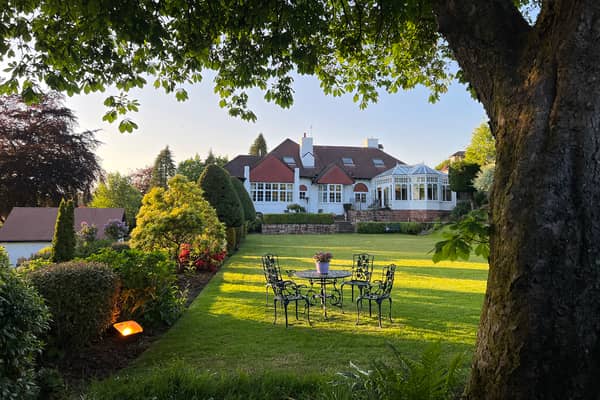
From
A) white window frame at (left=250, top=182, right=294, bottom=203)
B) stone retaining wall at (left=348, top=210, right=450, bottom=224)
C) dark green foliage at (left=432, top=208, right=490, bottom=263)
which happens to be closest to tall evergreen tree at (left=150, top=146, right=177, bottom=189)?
white window frame at (left=250, top=182, right=294, bottom=203)

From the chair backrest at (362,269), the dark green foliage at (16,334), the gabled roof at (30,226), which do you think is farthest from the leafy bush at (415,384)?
the gabled roof at (30,226)

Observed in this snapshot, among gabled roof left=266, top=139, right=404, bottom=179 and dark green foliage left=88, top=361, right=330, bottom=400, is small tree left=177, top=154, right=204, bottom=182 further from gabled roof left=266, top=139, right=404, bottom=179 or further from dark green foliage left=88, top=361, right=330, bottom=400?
dark green foliage left=88, top=361, right=330, bottom=400

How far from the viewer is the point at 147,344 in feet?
19.7

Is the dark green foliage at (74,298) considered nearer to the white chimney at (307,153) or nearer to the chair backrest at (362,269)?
the chair backrest at (362,269)

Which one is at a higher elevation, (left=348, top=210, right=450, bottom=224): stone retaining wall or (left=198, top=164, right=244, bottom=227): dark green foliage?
(left=198, top=164, right=244, bottom=227): dark green foliage

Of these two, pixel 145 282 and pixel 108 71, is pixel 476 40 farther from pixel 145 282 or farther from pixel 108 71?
pixel 145 282

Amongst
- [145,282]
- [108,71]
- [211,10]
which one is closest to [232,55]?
[211,10]

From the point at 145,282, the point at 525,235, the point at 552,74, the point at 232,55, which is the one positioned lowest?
the point at 145,282

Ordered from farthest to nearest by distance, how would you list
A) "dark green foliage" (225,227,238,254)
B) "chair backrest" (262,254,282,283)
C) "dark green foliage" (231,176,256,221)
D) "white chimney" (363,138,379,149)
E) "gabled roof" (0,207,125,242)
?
"white chimney" (363,138,379,149)
"dark green foliage" (231,176,256,221)
"dark green foliage" (225,227,238,254)
"gabled roof" (0,207,125,242)
"chair backrest" (262,254,282,283)

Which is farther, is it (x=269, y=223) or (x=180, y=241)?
(x=269, y=223)

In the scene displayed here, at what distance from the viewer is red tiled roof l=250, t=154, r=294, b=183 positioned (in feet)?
124

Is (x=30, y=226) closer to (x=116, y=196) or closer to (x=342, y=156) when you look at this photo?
(x=116, y=196)

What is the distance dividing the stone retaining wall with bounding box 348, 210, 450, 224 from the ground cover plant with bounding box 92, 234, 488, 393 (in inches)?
967

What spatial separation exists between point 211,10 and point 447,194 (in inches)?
1458
